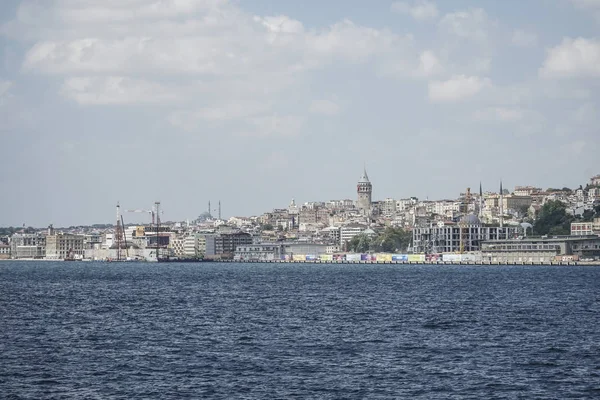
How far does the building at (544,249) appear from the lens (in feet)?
536

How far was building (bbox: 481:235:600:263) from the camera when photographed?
163 meters

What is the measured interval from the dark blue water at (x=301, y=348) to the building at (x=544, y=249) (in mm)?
95014

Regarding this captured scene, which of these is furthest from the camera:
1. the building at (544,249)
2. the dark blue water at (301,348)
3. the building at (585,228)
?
the building at (585,228)

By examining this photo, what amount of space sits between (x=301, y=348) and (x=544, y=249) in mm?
133213

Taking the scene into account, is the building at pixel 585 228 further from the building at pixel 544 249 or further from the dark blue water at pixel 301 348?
the dark blue water at pixel 301 348

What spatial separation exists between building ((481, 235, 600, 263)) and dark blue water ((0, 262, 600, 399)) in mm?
95014

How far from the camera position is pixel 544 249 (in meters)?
168

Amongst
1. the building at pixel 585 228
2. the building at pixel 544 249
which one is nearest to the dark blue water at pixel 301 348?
the building at pixel 544 249

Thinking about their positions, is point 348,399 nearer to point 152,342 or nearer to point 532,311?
point 152,342

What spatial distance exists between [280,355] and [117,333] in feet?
34.7

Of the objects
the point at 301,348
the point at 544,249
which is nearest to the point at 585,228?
the point at 544,249

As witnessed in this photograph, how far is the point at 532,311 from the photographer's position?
60000 mm

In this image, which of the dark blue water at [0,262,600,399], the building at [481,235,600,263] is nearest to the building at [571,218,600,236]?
the building at [481,235,600,263]

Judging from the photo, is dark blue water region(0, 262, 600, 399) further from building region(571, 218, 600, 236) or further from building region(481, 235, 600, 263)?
building region(571, 218, 600, 236)
